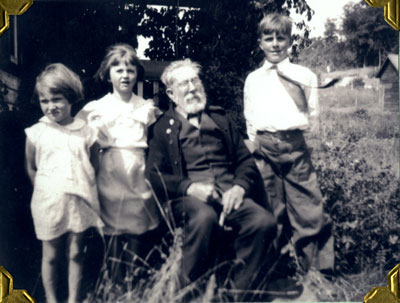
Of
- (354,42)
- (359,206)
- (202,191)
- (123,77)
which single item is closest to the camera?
(202,191)

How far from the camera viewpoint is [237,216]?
3.42 m

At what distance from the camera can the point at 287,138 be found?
3.70 m

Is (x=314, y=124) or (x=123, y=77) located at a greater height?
(x=123, y=77)

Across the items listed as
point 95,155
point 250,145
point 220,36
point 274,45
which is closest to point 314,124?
point 250,145

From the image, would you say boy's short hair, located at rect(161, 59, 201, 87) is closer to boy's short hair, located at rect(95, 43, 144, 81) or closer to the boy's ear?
the boy's ear

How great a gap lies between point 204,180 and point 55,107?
1.28 metres

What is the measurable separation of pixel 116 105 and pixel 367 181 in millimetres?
2227

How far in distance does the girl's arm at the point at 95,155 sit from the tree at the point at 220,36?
0.87 meters

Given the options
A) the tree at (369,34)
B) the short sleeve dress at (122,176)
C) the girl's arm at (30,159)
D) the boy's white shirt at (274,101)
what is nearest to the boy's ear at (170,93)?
the short sleeve dress at (122,176)

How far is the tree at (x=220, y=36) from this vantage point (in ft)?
12.1

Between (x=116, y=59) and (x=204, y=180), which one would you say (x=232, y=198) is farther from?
(x=116, y=59)

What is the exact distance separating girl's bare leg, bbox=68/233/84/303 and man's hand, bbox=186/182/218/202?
91cm

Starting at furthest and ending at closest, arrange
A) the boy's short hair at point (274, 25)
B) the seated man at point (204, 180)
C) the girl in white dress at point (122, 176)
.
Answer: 1. the boy's short hair at point (274, 25)
2. the girl in white dress at point (122, 176)
3. the seated man at point (204, 180)

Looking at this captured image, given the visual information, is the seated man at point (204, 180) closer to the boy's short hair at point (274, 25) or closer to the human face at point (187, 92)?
the human face at point (187, 92)
